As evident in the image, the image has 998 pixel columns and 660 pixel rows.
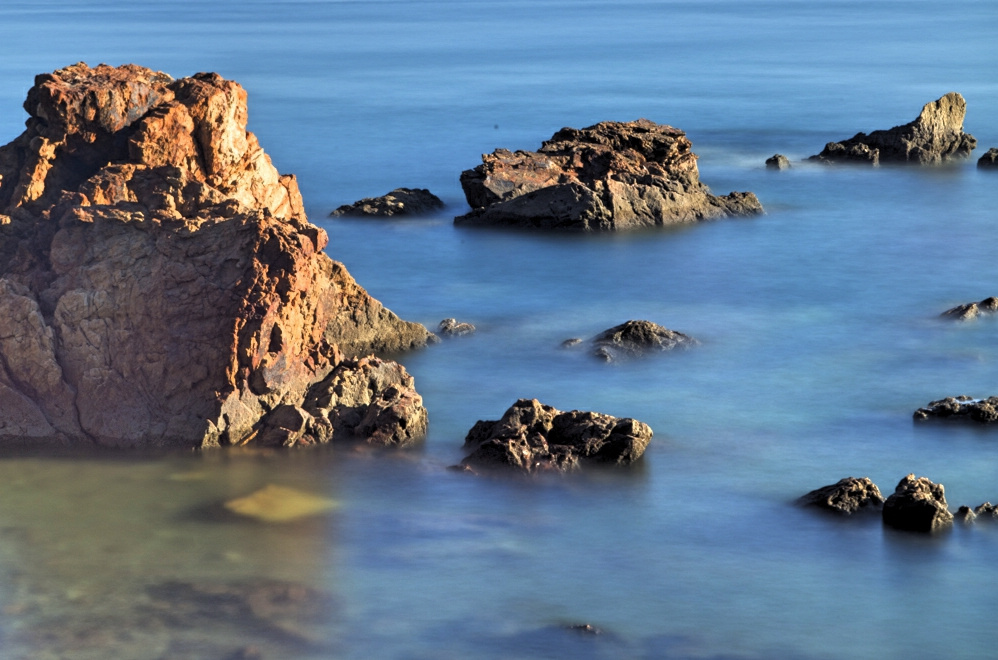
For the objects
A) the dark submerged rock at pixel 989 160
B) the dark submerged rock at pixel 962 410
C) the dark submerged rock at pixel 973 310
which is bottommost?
the dark submerged rock at pixel 962 410

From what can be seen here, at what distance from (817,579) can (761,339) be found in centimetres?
934

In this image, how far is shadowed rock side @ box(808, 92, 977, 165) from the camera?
134ft

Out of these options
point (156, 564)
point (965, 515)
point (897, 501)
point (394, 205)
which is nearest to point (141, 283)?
point (156, 564)

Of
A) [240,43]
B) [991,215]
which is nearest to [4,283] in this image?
[991,215]

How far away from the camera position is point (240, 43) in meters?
88.9

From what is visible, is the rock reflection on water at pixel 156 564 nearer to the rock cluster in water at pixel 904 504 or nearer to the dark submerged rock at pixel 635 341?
the rock cluster in water at pixel 904 504

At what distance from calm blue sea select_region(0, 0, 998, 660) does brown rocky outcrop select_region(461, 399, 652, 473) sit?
A: 1.10 ft

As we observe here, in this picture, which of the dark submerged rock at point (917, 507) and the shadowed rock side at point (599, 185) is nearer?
the dark submerged rock at point (917, 507)

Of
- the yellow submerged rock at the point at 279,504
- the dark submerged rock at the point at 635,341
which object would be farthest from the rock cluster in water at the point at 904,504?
the dark submerged rock at the point at 635,341

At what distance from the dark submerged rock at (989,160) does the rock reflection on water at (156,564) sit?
28.1 meters

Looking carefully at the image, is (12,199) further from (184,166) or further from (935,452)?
(935,452)

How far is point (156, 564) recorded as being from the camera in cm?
1502

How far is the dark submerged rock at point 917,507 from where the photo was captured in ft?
51.1

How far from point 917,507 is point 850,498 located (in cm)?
77
